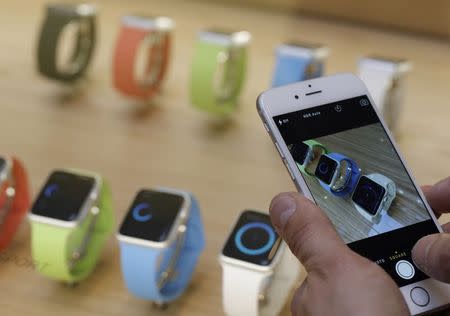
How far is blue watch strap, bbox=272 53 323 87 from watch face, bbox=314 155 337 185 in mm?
675

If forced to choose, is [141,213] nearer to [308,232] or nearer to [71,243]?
[71,243]

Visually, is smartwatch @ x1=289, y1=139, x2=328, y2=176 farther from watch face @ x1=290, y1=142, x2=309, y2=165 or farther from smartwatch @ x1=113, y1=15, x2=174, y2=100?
smartwatch @ x1=113, y1=15, x2=174, y2=100

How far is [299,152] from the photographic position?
678 mm

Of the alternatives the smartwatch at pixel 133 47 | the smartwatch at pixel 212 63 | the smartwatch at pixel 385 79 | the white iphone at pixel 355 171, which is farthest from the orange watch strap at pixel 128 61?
the white iphone at pixel 355 171

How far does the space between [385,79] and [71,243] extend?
702 millimetres

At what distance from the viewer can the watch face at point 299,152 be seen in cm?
67

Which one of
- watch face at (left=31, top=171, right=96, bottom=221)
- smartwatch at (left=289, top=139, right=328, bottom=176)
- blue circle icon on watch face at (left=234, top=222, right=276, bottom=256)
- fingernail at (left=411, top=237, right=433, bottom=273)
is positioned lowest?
watch face at (left=31, top=171, right=96, bottom=221)

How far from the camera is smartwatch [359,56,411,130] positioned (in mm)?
1333

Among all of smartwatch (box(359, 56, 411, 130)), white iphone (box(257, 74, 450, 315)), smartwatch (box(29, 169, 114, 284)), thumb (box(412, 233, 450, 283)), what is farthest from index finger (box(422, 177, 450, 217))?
smartwatch (box(359, 56, 411, 130))

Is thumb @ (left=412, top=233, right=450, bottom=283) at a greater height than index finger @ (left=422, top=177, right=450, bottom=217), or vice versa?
thumb @ (left=412, top=233, right=450, bottom=283)

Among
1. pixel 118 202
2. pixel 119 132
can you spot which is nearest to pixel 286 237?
pixel 118 202

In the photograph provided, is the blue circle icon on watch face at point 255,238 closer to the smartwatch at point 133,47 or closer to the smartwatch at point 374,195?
Result: the smartwatch at point 374,195

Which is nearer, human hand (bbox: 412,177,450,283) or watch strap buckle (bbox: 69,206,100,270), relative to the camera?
human hand (bbox: 412,177,450,283)

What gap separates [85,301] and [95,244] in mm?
86
